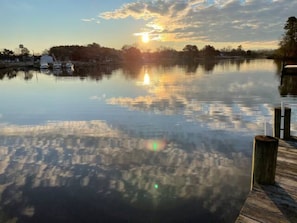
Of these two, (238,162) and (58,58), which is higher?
(58,58)

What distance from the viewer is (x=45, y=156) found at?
11.7 metres

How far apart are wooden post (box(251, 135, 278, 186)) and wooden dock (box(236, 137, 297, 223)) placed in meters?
0.19

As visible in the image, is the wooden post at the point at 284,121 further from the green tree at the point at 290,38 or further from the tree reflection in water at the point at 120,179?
the green tree at the point at 290,38

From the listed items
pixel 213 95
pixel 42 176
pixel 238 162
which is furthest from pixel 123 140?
pixel 213 95

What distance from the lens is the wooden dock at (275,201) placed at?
212 inches

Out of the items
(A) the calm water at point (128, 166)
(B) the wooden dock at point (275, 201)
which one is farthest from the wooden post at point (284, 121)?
(B) the wooden dock at point (275, 201)

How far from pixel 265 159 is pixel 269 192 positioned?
2.46 feet

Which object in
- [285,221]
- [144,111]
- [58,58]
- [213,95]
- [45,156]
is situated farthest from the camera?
[58,58]

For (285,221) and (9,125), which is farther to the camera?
(9,125)

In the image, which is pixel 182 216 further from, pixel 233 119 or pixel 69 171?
pixel 233 119

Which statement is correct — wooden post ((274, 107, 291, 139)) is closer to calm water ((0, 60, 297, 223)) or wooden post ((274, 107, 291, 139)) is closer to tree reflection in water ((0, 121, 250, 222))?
calm water ((0, 60, 297, 223))

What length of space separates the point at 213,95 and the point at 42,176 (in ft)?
72.4

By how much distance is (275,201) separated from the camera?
5.91 meters

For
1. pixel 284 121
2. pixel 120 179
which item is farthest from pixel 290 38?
pixel 120 179
